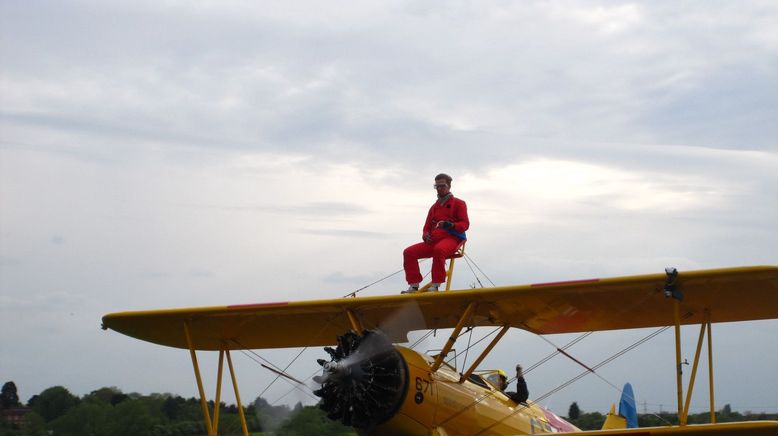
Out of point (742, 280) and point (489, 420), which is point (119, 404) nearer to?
point (489, 420)

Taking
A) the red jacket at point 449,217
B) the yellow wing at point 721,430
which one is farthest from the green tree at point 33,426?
the yellow wing at point 721,430

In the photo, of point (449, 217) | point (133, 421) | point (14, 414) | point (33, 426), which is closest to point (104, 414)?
point (133, 421)

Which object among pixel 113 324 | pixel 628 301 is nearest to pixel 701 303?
pixel 628 301

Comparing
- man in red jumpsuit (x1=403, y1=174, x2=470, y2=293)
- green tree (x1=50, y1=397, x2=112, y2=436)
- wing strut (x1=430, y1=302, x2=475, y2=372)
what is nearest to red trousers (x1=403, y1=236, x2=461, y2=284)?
man in red jumpsuit (x1=403, y1=174, x2=470, y2=293)

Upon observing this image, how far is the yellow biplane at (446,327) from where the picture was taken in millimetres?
10023

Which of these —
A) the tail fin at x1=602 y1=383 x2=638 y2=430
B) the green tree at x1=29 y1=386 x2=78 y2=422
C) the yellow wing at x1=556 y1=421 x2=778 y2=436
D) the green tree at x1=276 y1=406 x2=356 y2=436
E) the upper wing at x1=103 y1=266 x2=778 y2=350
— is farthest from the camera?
the green tree at x1=29 y1=386 x2=78 y2=422

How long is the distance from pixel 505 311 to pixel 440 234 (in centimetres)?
140

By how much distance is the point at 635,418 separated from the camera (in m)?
16.9

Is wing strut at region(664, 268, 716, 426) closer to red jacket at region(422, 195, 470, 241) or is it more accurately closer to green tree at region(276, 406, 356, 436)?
red jacket at region(422, 195, 470, 241)

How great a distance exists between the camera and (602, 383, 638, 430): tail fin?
16094 millimetres

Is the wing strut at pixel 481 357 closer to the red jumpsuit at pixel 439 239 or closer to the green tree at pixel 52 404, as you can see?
the red jumpsuit at pixel 439 239

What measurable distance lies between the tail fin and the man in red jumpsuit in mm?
5485

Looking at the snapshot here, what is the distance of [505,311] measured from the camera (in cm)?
1159

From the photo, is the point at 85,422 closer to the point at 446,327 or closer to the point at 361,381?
the point at 446,327
